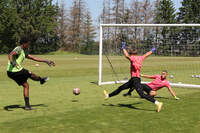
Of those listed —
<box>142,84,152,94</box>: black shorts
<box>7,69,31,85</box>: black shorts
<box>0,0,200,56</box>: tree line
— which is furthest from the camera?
<box>0,0,200,56</box>: tree line

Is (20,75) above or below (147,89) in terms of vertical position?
above

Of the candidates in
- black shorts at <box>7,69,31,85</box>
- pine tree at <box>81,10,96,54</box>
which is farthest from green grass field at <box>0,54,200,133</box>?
pine tree at <box>81,10,96,54</box>

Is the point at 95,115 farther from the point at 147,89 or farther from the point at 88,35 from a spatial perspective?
the point at 88,35

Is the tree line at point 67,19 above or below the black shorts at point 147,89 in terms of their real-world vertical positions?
above

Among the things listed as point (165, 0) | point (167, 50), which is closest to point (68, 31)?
point (165, 0)

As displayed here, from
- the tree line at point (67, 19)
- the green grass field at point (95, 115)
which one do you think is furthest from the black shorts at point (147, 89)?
the tree line at point (67, 19)

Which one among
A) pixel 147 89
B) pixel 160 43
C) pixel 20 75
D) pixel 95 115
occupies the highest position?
pixel 160 43

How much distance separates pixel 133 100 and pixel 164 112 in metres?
2.36

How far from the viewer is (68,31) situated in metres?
82.9

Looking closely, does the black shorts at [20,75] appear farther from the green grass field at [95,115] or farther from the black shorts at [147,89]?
the black shorts at [147,89]

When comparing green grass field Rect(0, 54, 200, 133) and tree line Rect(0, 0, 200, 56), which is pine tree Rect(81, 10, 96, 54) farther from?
green grass field Rect(0, 54, 200, 133)

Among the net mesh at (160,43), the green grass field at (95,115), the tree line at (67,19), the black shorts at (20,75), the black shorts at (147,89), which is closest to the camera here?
the green grass field at (95,115)

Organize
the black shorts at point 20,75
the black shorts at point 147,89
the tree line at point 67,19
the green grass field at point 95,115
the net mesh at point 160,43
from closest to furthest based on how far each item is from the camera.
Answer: the green grass field at point 95,115
the black shorts at point 20,75
the black shorts at point 147,89
the net mesh at point 160,43
the tree line at point 67,19

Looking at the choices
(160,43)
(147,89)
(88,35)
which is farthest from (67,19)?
(147,89)
